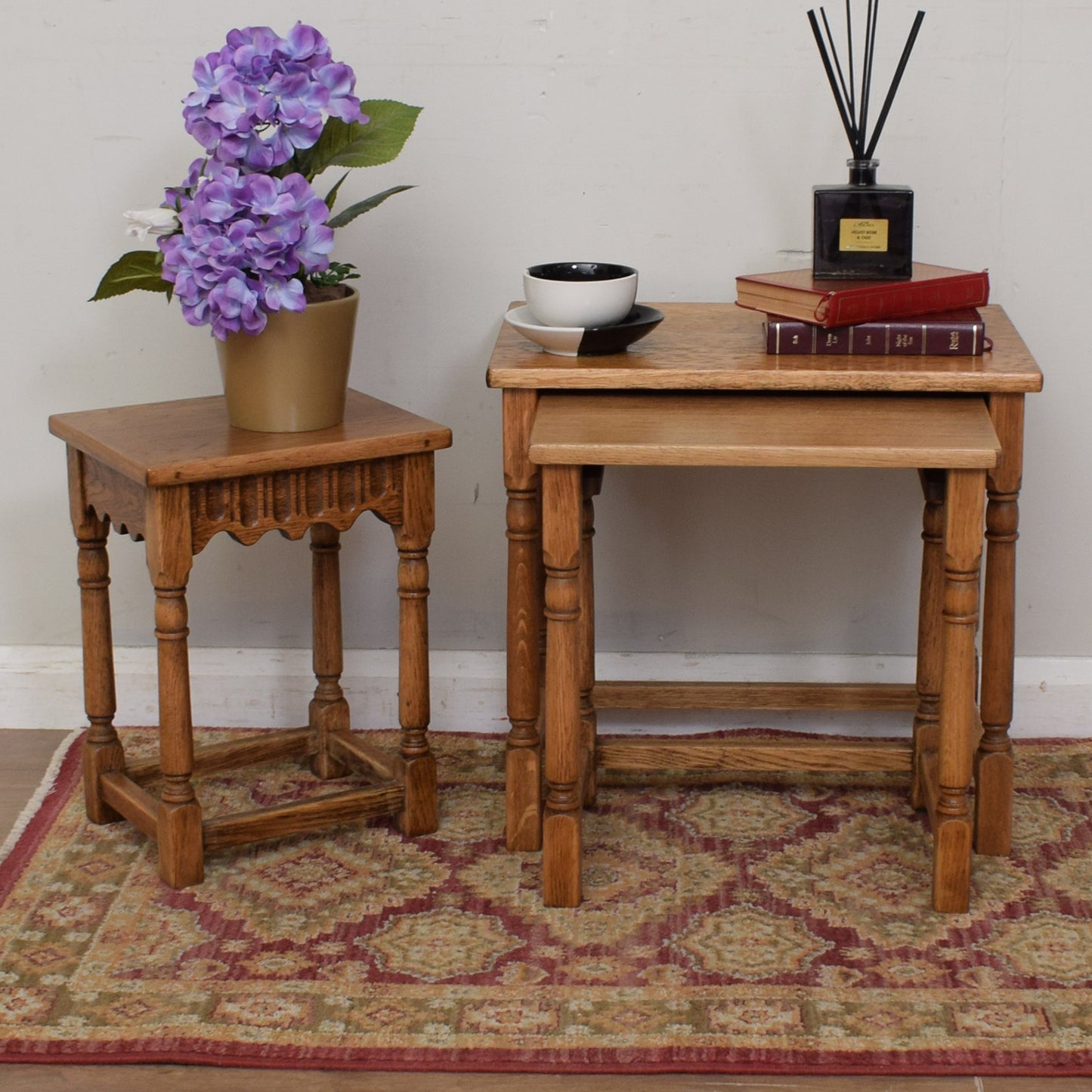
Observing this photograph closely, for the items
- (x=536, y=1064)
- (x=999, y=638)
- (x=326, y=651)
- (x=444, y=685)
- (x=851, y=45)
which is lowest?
(x=536, y=1064)

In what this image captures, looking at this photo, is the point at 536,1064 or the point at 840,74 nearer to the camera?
the point at 536,1064

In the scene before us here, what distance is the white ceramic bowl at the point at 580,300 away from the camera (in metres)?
2.01

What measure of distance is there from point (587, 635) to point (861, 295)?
0.67m

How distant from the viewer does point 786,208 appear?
2.37 m

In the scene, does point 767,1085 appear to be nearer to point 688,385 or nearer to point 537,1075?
point 537,1075

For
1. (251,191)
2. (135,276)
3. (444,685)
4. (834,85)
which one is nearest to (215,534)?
(135,276)

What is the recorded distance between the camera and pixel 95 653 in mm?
2238

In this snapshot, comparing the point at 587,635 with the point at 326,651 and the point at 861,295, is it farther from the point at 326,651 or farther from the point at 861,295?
the point at 861,295

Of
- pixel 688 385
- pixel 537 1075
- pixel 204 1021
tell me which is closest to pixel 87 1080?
pixel 204 1021

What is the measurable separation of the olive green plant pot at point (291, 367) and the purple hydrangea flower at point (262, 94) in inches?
8.1

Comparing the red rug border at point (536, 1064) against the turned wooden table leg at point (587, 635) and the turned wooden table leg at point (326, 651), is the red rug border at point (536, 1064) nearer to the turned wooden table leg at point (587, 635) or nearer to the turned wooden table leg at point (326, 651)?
the turned wooden table leg at point (587, 635)

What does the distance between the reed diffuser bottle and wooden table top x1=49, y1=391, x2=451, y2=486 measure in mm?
588

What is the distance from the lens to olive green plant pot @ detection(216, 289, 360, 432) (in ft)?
6.54

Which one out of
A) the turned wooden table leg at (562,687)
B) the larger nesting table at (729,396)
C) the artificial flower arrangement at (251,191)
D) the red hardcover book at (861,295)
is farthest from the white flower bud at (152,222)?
the red hardcover book at (861,295)
